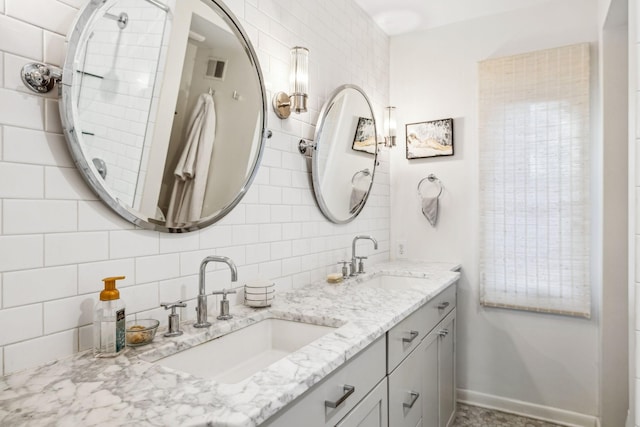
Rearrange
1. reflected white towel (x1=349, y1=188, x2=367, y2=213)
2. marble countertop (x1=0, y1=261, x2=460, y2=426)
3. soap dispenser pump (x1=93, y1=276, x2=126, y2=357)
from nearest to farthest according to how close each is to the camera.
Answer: marble countertop (x1=0, y1=261, x2=460, y2=426), soap dispenser pump (x1=93, y1=276, x2=126, y2=357), reflected white towel (x1=349, y1=188, x2=367, y2=213)

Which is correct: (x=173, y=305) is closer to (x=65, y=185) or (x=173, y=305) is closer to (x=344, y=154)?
(x=65, y=185)

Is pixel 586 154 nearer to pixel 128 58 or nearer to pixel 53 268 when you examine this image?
pixel 128 58

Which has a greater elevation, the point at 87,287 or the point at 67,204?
the point at 67,204

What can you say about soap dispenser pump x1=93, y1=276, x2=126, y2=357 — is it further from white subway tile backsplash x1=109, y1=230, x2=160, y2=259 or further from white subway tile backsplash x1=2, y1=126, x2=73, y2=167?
white subway tile backsplash x1=2, y1=126, x2=73, y2=167

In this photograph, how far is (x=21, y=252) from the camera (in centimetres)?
99

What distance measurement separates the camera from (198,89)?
4.85ft

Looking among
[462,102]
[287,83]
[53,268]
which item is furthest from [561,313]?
[53,268]

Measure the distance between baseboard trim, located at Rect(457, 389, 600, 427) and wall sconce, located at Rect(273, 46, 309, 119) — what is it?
2294 millimetres

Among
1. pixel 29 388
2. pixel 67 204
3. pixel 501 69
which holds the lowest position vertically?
pixel 29 388

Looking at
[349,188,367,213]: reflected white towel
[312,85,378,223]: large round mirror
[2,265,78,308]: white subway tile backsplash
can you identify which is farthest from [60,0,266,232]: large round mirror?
[349,188,367,213]: reflected white towel

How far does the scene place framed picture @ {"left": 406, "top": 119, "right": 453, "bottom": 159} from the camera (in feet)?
9.48

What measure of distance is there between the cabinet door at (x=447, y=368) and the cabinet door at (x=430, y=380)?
0.07 meters

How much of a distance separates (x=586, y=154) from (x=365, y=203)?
138 centimetres

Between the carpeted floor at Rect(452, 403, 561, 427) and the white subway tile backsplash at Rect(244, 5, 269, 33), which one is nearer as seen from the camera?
the white subway tile backsplash at Rect(244, 5, 269, 33)
